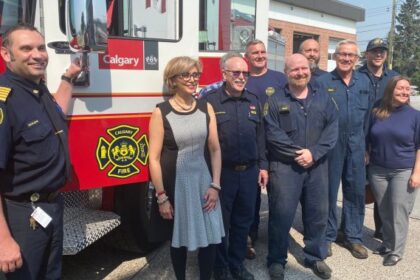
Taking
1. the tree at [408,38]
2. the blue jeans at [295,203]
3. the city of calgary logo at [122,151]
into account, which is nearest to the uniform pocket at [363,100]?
the blue jeans at [295,203]

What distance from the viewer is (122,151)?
300 centimetres

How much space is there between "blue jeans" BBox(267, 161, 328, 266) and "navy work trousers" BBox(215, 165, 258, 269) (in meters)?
0.23

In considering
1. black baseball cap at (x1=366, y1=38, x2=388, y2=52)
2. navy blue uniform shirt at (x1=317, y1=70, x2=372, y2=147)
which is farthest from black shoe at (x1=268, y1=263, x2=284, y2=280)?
black baseball cap at (x1=366, y1=38, x2=388, y2=52)

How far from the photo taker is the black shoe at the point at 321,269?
3625 mm

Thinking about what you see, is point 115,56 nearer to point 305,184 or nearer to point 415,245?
point 305,184

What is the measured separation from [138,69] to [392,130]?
7.26 ft

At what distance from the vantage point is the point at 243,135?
10.5 feet

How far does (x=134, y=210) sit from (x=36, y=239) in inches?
50.3

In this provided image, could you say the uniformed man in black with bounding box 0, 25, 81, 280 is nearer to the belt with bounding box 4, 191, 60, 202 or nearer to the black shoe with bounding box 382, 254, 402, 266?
the belt with bounding box 4, 191, 60, 202

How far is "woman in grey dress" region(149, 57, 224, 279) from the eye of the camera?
2812 mm

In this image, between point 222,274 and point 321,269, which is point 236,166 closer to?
point 222,274

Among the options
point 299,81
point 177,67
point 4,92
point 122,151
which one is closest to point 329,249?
point 299,81

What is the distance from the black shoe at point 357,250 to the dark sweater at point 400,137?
0.79 m

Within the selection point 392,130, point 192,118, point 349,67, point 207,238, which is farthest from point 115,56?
point 392,130
